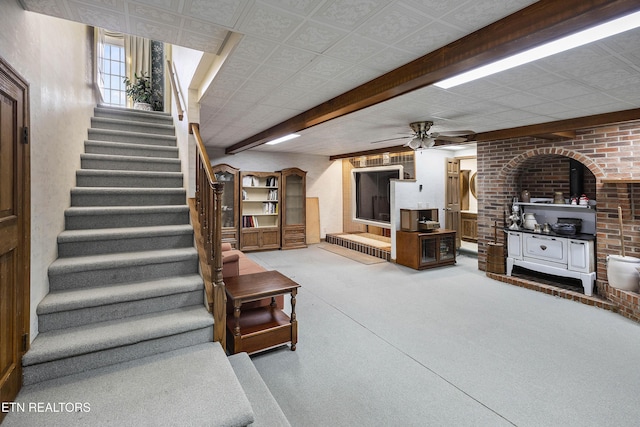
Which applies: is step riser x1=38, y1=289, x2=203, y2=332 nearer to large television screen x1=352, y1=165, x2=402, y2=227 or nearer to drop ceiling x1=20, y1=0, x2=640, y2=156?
drop ceiling x1=20, y1=0, x2=640, y2=156

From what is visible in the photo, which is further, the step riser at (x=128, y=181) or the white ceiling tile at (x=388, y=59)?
the step riser at (x=128, y=181)

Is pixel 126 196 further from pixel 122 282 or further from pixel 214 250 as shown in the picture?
pixel 214 250

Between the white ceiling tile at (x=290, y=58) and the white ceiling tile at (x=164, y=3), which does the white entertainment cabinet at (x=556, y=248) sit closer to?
the white ceiling tile at (x=290, y=58)

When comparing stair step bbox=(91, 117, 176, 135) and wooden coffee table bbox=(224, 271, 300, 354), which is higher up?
stair step bbox=(91, 117, 176, 135)

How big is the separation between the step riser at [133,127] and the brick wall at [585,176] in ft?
16.7

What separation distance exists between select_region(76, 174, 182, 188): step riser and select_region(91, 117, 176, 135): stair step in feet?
3.42

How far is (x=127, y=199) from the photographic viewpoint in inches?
112

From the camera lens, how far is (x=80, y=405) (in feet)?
4.83

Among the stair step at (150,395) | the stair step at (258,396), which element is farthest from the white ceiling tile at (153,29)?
the stair step at (258,396)

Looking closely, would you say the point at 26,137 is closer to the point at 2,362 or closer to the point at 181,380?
the point at 2,362

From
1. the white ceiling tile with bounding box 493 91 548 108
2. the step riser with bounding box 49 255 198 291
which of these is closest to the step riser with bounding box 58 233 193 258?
the step riser with bounding box 49 255 198 291

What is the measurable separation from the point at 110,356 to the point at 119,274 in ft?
2.06

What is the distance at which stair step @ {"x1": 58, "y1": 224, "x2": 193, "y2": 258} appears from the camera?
7.40 feet

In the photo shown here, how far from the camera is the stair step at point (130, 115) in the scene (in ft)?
12.2
